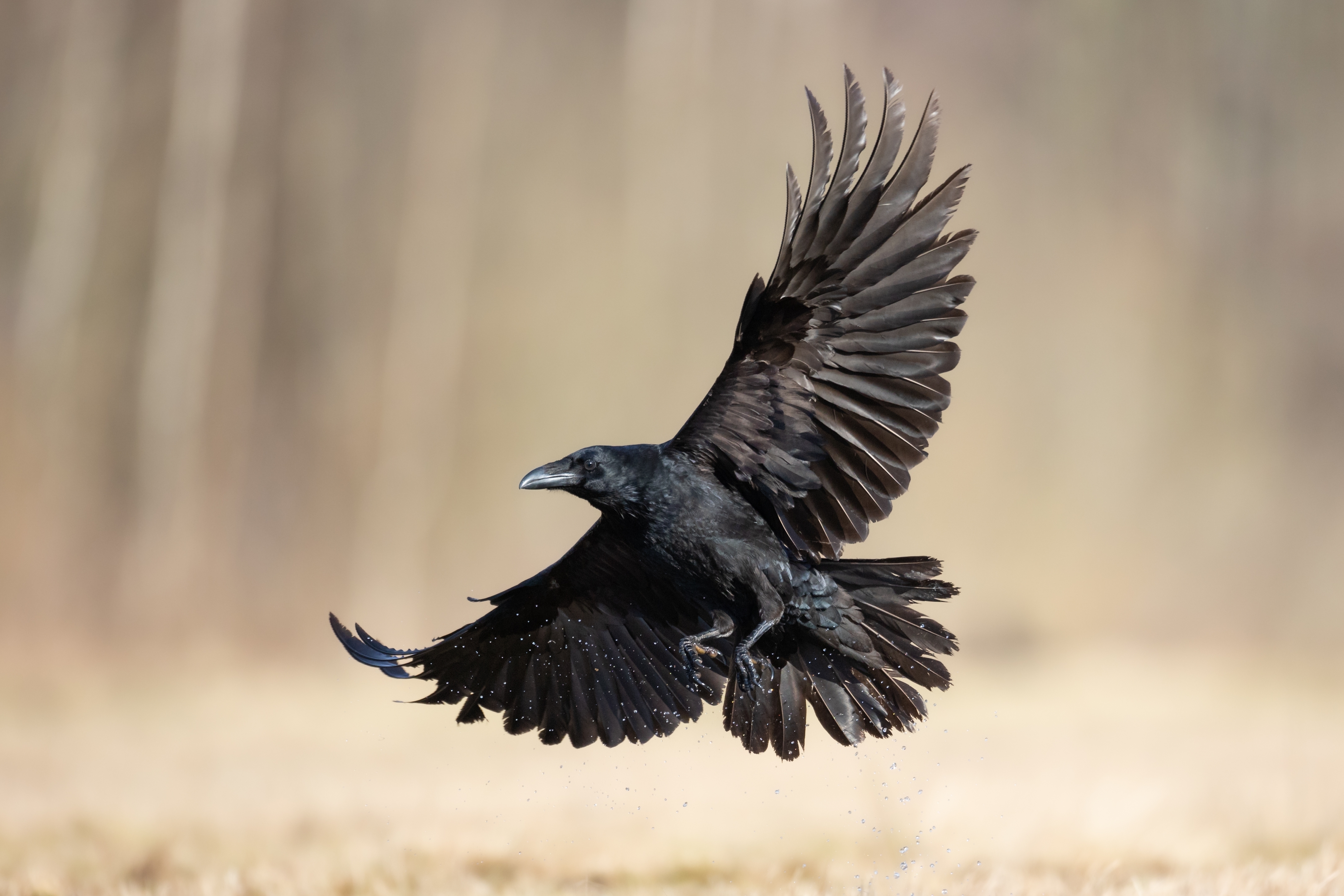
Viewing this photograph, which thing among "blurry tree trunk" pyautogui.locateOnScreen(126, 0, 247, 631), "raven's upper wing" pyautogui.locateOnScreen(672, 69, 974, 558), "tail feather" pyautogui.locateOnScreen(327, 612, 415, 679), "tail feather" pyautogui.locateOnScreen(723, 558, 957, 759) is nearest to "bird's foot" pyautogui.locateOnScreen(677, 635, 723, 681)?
"tail feather" pyautogui.locateOnScreen(723, 558, 957, 759)

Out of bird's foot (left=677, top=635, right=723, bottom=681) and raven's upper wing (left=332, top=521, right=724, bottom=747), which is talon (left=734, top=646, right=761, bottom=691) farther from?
raven's upper wing (left=332, top=521, right=724, bottom=747)

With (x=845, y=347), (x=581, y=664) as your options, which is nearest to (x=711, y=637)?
(x=581, y=664)

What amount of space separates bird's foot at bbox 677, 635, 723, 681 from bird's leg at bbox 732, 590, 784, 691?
0.16 m

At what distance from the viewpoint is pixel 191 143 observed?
11922mm

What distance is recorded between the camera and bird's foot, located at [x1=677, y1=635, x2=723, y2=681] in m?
3.87

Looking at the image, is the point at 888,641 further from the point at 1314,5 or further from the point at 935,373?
the point at 1314,5

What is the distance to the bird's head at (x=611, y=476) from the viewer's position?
3812 millimetres

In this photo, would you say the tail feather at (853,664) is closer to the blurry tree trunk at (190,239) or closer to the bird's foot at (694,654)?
the bird's foot at (694,654)

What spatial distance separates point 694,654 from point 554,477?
0.90m

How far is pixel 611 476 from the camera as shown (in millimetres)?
3822

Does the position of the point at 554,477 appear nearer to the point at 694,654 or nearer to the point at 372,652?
the point at 694,654

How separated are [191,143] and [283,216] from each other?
1.16 metres

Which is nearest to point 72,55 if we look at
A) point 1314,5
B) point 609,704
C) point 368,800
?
point 368,800

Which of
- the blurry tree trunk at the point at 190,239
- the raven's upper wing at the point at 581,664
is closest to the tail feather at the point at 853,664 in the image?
the raven's upper wing at the point at 581,664
